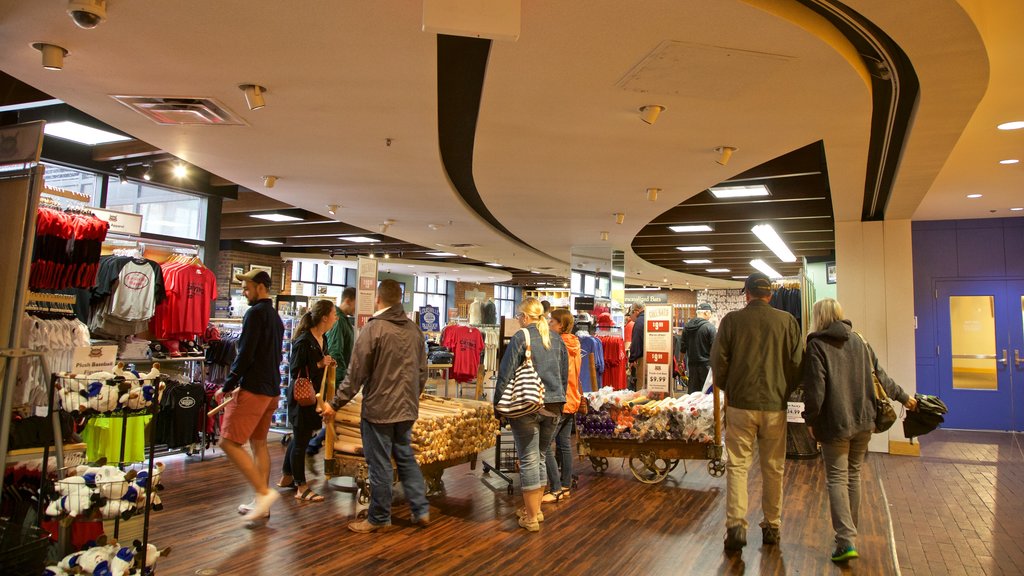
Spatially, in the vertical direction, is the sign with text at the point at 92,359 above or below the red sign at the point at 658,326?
below

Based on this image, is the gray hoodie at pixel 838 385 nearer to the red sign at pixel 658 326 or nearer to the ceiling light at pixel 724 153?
the ceiling light at pixel 724 153

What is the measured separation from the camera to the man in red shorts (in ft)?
14.8

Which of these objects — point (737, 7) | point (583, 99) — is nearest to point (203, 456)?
point (583, 99)

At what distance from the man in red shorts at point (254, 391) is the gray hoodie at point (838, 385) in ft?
11.7

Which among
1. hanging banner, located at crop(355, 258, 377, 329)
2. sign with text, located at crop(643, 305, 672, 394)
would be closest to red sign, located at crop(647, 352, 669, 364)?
sign with text, located at crop(643, 305, 672, 394)

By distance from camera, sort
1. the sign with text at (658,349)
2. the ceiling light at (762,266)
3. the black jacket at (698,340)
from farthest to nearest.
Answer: the ceiling light at (762,266) → the black jacket at (698,340) → the sign with text at (658,349)

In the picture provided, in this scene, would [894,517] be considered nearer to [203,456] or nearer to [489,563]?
[489,563]

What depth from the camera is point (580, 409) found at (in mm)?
5648

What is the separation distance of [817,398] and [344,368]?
166 inches

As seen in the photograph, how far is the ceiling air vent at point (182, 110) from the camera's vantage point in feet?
14.3

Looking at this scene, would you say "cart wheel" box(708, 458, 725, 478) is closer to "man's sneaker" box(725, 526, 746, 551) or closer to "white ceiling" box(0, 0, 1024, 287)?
"man's sneaker" box(725, 526, 746, 551)

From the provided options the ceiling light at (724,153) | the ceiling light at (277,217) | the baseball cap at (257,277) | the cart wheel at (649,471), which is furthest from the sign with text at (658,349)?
the ceiling light at (277,217)

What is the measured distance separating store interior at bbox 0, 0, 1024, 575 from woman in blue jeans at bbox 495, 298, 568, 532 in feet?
0.99

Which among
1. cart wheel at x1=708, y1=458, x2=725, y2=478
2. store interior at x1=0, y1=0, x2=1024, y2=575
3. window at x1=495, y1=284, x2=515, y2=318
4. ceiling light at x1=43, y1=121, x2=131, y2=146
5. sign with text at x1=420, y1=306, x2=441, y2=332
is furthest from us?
window at x1=495, y1=284, x2=515, y2=318
